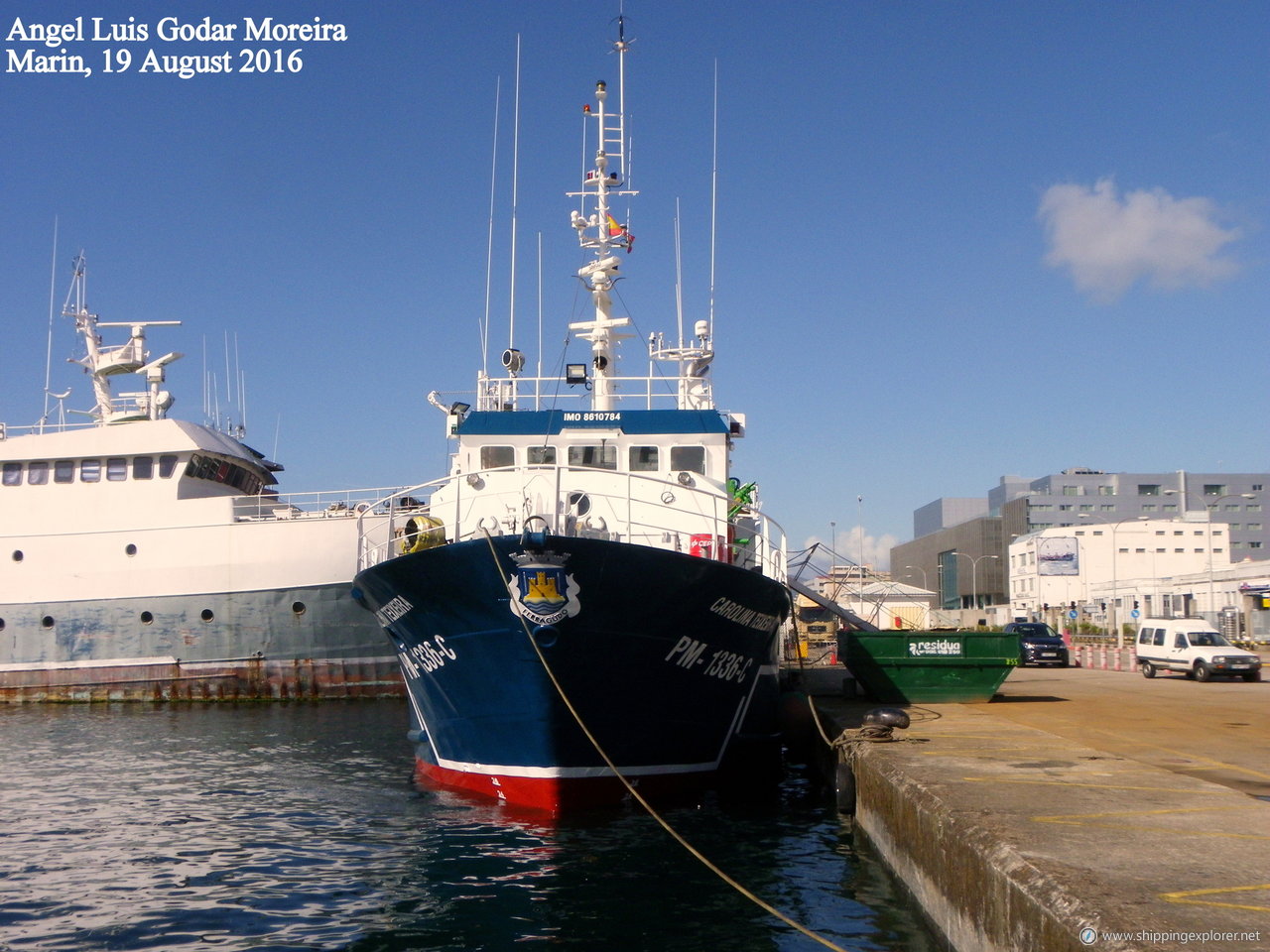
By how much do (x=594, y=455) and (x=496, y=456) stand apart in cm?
166

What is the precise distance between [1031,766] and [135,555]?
87.4 ft

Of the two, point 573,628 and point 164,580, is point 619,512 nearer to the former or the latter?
point 573,628

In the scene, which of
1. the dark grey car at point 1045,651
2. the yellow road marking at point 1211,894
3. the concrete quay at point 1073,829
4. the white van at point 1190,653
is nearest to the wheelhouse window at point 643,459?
the concrete quay at point 1073,829

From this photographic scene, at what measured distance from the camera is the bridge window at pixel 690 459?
668 inches

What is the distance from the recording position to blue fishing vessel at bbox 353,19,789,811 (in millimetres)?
11961

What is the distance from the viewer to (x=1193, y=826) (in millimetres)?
7688

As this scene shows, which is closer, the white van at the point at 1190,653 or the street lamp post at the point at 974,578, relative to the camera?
the white van at the point at 1190,653

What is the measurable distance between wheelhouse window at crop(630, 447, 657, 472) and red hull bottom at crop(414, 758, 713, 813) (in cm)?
531

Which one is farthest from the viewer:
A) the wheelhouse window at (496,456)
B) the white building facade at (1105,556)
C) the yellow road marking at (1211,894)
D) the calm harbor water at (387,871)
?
the white building facade at (1105,556)

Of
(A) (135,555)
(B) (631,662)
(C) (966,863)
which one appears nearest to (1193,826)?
(C) (966,863)

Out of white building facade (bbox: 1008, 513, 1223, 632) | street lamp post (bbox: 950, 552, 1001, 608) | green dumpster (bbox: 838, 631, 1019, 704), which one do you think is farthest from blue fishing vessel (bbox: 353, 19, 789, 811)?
street lamp post (bbox: 950, 552, 1001, 608)

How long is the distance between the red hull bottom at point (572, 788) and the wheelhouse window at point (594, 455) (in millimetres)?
5470

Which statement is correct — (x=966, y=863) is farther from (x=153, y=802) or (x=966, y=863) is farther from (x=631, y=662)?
(x=153, y=802)

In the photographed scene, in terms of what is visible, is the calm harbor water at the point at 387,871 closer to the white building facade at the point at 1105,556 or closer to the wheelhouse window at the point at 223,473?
the wheelhouse window at the point at 223,473
